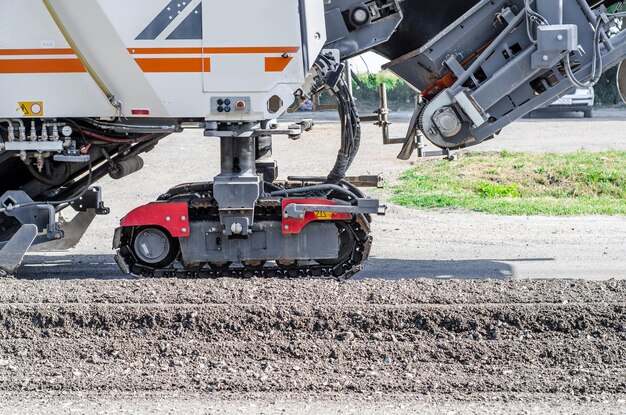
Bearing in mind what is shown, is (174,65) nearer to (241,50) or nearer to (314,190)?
(241,50)

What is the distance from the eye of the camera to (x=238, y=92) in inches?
298

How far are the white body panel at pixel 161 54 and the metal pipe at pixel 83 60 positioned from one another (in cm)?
3

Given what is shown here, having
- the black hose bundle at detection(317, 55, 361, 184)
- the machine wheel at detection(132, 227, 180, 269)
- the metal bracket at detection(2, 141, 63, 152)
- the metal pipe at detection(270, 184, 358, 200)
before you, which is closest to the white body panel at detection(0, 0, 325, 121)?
the metal bracket at detection(2, 141, 63, 152)

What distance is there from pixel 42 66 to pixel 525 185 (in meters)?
8.01

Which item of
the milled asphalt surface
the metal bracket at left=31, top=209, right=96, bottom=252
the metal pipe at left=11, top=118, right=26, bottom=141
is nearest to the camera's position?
the metal pipe at left=11, top=118, right=26, bottom=141

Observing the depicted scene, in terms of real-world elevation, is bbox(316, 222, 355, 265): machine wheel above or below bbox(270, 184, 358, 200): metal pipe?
below

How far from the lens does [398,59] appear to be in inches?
336

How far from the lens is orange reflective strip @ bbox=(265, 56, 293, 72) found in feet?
24.6

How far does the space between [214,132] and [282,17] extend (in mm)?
1068

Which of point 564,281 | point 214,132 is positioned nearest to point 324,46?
→ point 214,132

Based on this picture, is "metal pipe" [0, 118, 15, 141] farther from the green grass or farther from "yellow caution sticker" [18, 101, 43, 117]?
the green grass

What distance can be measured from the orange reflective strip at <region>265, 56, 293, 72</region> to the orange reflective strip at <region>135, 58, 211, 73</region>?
1.52ft

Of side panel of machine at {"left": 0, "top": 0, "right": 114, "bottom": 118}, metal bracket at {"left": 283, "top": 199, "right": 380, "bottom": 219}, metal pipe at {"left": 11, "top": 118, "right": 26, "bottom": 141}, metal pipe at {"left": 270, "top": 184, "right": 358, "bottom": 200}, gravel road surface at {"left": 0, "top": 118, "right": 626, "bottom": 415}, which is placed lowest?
gravel road surface at {"left": 0, "top": 118, "right": 626, "bottom": 415}

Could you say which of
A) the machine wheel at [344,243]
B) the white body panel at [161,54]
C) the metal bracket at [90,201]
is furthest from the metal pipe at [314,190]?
the metal bracket at [90,201]
